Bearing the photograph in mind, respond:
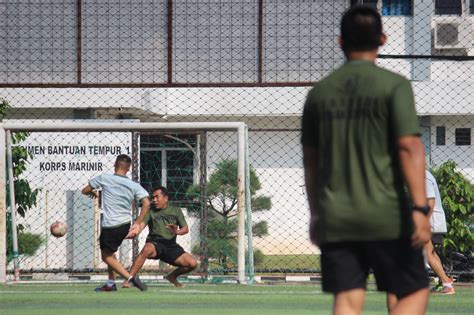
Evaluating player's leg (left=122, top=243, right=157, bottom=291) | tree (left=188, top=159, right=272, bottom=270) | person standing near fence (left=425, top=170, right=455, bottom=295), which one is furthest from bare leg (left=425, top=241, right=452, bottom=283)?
tree (left=188, top=159, right=272, bottom=270)

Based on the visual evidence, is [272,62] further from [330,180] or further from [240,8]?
[330,180]

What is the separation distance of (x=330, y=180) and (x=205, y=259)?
43.3ft

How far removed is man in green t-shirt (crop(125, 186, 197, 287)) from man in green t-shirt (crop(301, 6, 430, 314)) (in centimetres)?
1070

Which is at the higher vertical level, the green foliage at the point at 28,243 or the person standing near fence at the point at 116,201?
the person standing near fence at the point at 116,201

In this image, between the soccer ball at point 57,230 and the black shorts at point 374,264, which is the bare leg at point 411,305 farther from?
the soccer ball at point 57,230

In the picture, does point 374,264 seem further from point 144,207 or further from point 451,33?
point 451,33

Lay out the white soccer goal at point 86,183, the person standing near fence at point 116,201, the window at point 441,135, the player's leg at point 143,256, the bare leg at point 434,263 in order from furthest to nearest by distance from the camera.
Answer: the window at point 441,135, the white soccer goal at point 86,183, the player's leg at point 143,256, the person standing near fence at point 116,201, the bare leg at point 434,263

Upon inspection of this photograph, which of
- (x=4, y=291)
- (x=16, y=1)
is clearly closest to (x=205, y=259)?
(x=4, y=291)

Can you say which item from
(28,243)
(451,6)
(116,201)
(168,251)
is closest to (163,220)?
(168,251)

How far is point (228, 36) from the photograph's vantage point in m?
25.1

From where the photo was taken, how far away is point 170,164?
68.0ft

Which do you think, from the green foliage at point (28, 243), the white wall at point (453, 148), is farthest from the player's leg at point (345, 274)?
the white wall at point (453, 148)

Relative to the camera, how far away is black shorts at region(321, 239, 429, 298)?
5363 mm

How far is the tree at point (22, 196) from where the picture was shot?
732 inches
